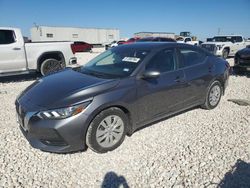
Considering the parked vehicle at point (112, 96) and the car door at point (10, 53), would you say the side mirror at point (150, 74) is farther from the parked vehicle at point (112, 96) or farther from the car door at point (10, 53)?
the car door at point (10, 53)

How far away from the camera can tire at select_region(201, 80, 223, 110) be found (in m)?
5.30

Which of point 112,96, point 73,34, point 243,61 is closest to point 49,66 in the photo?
point 112,96

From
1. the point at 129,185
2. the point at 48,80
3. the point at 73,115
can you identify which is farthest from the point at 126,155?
the point at 48,80

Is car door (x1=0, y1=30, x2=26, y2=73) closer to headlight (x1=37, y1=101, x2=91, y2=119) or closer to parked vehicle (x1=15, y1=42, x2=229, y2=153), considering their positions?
parked vehicle (x1=15, y1=42, x2=229, y2=153)

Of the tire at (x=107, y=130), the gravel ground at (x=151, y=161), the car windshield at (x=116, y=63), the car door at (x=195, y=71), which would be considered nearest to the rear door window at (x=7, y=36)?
the gravel ground at (x=151, y=161)

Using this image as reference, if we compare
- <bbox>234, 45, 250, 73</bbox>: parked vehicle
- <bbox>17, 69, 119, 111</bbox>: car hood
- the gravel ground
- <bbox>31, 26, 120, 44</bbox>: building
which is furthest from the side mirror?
<bbox>31, 26, 120, 44</bbox>: building

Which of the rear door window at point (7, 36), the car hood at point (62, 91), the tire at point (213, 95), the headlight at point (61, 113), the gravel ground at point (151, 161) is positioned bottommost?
the gravel ground at point (151, 161)

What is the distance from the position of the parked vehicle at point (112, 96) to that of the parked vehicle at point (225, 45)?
1181cm

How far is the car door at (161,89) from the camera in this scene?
12.8ft

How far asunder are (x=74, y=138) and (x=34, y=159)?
0.75 m

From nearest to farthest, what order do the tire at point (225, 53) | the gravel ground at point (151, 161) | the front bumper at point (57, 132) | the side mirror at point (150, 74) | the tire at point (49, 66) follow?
the gravel ground at point (151, 161), the front bumper at point (57, 132), the side mirror at point (150, 74), the tire at point (49, 66), the tire at point (225, 53)

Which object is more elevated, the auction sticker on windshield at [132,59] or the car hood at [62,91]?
the auction sticker on windshield at [132,59]

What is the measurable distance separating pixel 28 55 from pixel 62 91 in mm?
5785

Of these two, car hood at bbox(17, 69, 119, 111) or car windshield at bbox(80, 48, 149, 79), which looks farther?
car windshield at bbox(80, 48, 149, 79)
